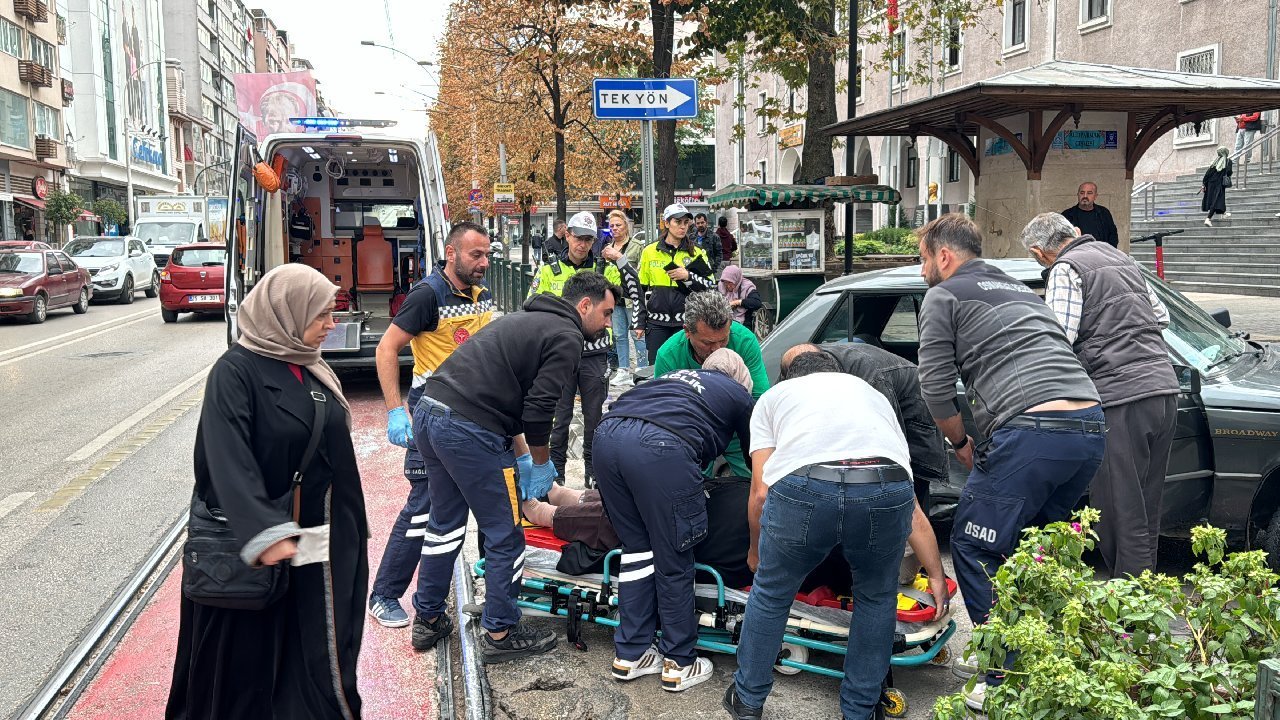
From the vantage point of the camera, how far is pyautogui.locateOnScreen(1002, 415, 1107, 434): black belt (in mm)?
3867

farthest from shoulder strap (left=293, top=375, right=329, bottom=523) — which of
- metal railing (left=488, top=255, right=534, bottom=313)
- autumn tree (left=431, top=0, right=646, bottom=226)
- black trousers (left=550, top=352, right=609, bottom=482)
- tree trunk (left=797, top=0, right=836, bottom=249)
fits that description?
tree trunk (left=797, top=0, right=836, bottom=249)

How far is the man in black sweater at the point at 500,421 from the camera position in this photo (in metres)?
4.43

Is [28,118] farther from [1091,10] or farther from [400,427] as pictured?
[400,427]

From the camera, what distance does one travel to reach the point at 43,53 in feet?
144

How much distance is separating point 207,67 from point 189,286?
7394cm

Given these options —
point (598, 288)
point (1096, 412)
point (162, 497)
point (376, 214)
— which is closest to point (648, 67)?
point (376, 214)

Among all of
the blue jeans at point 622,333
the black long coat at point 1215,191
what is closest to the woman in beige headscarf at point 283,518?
the blue jeans at point 622,333

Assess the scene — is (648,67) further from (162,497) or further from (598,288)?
(598,288)

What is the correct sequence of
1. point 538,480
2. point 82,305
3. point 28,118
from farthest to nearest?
point 28,118 → point 82,305 → point 538,480

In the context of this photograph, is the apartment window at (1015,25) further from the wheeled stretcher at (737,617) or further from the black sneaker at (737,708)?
the black sneaker at (737,708)

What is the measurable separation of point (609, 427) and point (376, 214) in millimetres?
10530

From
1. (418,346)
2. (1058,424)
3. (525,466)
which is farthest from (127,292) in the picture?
(1058,424)

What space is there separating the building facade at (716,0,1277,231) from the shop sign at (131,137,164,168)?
122ft

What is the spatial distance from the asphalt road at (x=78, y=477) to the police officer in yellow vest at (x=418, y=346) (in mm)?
1504
